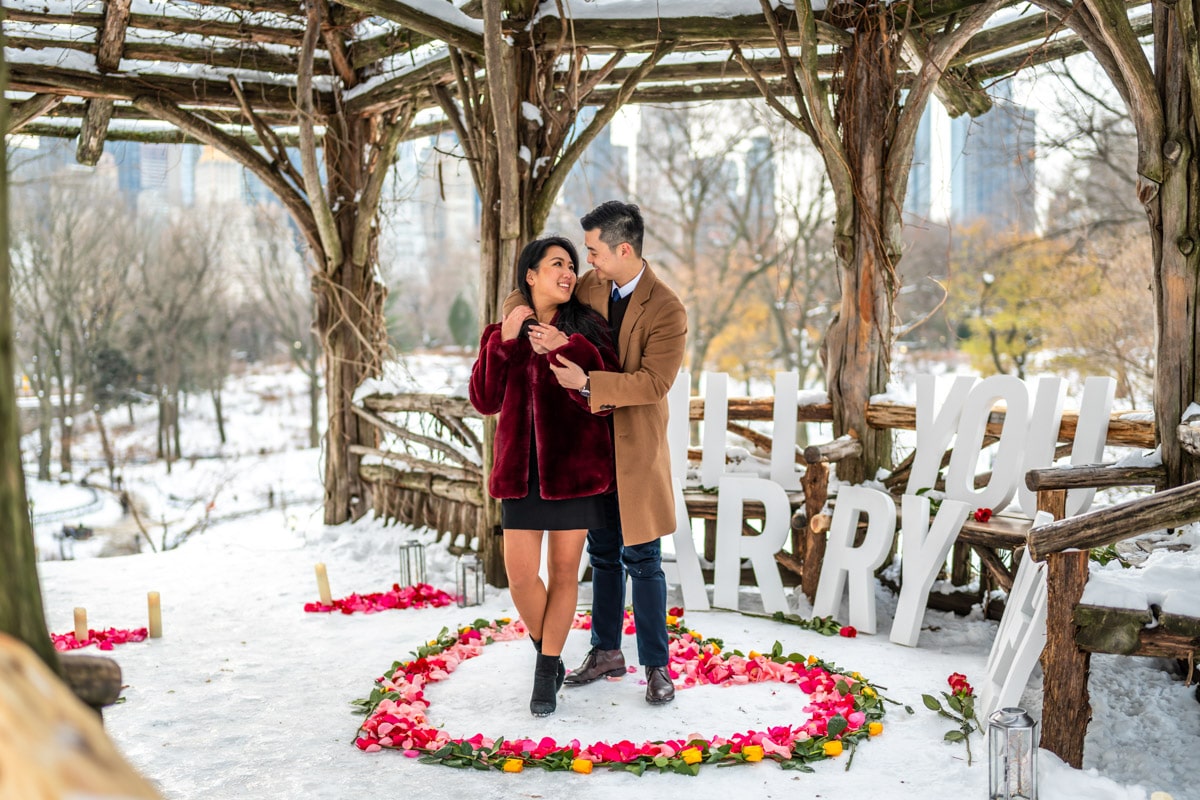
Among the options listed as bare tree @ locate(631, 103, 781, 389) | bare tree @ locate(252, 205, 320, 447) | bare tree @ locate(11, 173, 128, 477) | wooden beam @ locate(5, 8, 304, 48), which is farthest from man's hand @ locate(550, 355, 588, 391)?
Result: bare tree @ locate(11, 173, 128, 477)

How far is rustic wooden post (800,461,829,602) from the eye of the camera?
4.90m

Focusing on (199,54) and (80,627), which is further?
(199,54)

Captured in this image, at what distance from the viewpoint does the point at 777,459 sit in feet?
17.5

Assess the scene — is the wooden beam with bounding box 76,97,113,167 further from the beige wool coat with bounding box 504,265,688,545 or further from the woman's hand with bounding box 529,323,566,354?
the woman's hand with bounding box 529,323,566,354

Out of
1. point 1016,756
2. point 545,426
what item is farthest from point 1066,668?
point 545,426

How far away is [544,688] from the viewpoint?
349 centimetres

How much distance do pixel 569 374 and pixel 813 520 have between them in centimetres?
203

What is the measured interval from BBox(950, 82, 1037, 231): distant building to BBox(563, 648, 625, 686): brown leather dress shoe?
2938 millimetres

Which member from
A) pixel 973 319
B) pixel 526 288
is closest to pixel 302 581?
pixel 526 288

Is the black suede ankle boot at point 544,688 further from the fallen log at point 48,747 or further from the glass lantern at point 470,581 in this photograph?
the fallen log at point 48,747

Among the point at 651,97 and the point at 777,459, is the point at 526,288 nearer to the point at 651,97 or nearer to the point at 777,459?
the point at 777,459

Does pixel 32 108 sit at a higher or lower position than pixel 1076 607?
higher

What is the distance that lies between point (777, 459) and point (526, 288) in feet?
7.38

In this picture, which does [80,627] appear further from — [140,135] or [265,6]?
[140,135]
